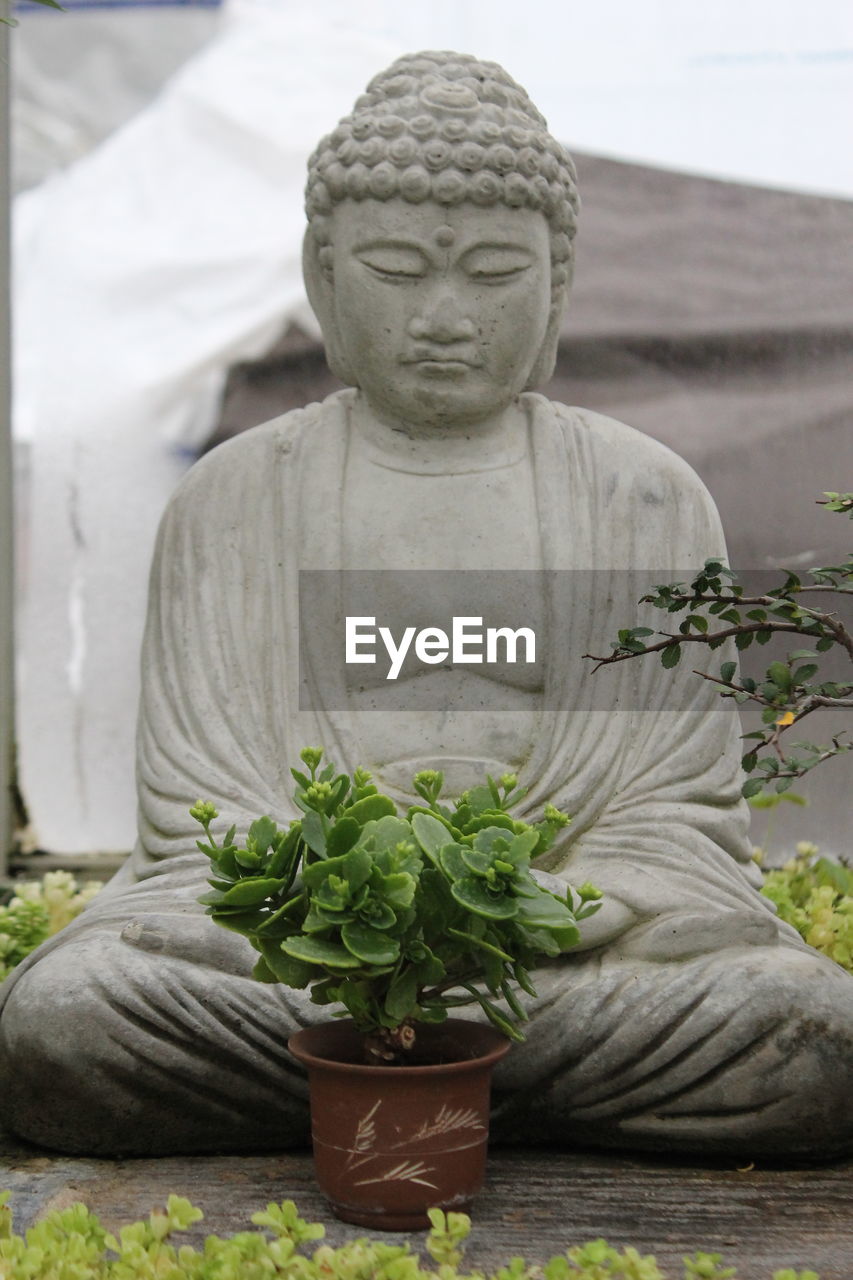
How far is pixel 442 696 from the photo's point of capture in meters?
3.76

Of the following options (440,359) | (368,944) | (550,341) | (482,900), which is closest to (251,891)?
(368,944)

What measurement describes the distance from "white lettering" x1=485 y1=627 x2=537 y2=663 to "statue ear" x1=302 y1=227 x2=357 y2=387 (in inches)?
24.8

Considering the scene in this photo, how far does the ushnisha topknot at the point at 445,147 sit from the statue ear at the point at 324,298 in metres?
0.09

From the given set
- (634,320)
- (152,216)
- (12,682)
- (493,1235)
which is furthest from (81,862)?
(493,1235)

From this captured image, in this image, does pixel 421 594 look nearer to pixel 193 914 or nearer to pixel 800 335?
pixel 193 914

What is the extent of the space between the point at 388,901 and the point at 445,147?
166 cm

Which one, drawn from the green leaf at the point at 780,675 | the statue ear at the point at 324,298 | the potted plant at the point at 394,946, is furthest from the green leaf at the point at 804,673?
the statue ear at the point at 324,298

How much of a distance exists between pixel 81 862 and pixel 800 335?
8.30 feet

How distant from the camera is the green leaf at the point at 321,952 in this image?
8.46ft

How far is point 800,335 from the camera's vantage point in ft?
17.9

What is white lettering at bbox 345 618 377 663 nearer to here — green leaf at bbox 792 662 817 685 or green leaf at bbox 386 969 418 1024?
green leaf at bbox 792 662 817 685

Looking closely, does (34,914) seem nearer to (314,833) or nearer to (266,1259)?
(314,833)

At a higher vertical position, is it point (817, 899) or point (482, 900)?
point (482, 900)

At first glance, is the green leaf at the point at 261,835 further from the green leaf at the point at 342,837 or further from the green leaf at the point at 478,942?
the green leaf at the point at 478,942
